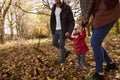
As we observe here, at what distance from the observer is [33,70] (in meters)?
7.87

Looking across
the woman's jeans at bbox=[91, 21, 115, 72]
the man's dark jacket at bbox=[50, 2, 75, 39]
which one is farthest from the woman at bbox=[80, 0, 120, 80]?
the man's dark jacket at bbox=[50, 2, 75, 39]

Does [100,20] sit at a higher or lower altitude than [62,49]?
higher

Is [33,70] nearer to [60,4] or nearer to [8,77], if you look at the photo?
[8,77]

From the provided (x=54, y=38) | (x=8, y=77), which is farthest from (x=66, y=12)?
(x=8, y=77)

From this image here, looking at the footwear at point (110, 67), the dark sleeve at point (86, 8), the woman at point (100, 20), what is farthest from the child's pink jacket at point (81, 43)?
the woman at point (100, 20)

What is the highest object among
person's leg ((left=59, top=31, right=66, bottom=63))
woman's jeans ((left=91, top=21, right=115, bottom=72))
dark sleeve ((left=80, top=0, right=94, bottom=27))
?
dark sleeve ((left=80, top=0, right=94, bottom=27))

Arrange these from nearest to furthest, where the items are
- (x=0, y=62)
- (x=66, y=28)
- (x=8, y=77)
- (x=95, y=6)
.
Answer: (x=95, y=6) < (x=8, y=77) < (x=66, y=28) < (x=0, y=62)

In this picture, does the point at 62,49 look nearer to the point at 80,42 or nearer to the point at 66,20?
the point at 66,20

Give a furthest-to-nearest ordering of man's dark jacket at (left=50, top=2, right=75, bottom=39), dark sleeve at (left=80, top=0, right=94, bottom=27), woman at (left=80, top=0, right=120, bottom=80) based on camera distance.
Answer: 1. man's dark jacket at (left=50, top=2, right=75, bottom=39)
2. dark sleeve at (left=80, top=0, right=94, bottom=27)
3. woman at (left=80, top=0, right=120, bottom=80)

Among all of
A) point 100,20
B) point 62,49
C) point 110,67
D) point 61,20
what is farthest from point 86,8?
point 62,49

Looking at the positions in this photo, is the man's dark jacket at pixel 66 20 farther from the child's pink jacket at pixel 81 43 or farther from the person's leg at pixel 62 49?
the child's pink jacket at pixel 81 43

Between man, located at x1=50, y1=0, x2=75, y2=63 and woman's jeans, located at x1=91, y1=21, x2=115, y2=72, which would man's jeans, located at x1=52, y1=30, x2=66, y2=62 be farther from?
woman's jeans, located at x1=91, y1=21, x2=115, y2=72

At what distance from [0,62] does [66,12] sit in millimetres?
3070

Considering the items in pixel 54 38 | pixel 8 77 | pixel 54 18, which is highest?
pixel 54 18
